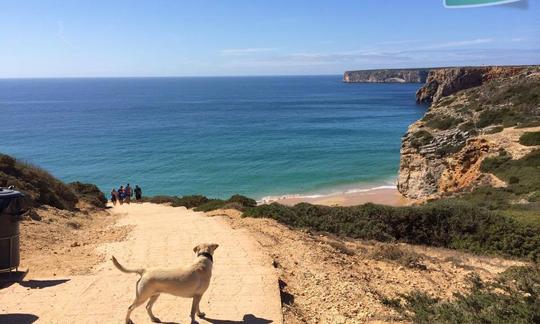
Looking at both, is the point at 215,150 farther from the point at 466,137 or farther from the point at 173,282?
the point at 173,282

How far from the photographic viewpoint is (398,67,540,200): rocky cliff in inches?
1153

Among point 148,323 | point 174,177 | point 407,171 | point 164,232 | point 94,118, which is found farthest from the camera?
point 94,118

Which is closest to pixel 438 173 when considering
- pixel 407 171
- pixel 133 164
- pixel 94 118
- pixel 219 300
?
pixel 407 171

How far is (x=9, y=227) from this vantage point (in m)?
8.88

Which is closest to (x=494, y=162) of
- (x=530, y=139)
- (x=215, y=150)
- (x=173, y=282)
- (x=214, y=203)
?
(x=530, y=139)

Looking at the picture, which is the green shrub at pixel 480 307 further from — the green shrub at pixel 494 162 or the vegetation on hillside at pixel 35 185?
the green shrub at pixel 494 162

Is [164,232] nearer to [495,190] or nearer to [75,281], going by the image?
[75,281]

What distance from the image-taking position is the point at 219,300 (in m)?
8.01

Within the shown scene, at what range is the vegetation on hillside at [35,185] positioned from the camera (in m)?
19.2

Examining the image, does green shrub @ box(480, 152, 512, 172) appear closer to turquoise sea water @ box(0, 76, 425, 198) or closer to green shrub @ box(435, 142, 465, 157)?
green shrub @ box(435, 142, 465, 157)

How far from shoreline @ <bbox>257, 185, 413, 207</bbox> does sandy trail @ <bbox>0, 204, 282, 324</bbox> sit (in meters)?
23.4

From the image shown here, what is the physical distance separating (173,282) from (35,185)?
1646 cm

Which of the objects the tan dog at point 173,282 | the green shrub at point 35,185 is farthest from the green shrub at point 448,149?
the tan dog at point 173,282

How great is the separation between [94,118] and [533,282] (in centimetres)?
9861
